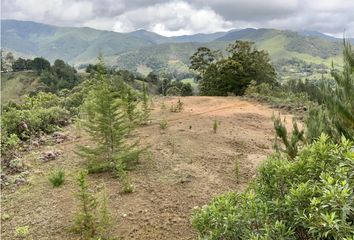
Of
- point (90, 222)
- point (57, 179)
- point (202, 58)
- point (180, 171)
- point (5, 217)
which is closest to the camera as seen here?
point (90, 222)

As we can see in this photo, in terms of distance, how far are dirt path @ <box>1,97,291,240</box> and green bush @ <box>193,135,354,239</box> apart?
2.76 metres

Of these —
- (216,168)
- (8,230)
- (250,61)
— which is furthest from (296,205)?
(250,61)

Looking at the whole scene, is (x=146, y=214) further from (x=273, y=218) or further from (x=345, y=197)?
(x=345, y=197)

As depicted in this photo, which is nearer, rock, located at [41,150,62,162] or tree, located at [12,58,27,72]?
rock, located at [41,150,62,162]

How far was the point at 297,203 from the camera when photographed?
3104mm

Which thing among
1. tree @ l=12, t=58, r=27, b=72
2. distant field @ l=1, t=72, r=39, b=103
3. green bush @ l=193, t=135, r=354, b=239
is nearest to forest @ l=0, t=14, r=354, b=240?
green bush @ l=193, t=135, r=354, b=239

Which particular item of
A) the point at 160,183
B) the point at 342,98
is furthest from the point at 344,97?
the point at 160,183

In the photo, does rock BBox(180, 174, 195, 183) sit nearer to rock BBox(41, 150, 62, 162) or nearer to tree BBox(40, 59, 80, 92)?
rock BBox(41, 150, 62, 162)

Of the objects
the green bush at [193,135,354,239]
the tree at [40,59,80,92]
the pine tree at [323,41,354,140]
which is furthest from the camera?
the tree at [40,59,80,92]

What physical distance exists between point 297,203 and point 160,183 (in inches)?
216

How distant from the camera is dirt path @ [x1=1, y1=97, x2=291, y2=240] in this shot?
660 cm

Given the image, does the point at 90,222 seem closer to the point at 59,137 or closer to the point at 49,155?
the point at 49,155

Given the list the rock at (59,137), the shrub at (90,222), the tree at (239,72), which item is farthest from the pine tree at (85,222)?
the tree at (239,72)

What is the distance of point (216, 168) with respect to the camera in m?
9.43
